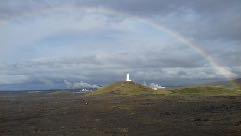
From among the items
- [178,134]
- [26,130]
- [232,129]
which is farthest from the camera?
[26,130]

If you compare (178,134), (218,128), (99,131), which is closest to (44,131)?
(99,131)

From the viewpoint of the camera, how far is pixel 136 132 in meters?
46.4

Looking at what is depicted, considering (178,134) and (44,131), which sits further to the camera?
(44,131)

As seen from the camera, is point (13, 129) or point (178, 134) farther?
point (13, 129)

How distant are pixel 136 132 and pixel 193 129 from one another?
628 cm

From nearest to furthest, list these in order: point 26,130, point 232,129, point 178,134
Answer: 1. point 178,134
2. point 232,129
3. point 26,130

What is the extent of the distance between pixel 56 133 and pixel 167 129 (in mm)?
11733

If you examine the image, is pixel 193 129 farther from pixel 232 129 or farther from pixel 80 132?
pixel 80 132

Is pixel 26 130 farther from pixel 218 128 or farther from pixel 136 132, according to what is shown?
pixel 218 128

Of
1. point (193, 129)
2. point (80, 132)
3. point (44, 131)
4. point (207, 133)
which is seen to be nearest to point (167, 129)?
point (193, 129)

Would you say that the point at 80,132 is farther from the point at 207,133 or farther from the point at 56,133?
the point at 207,133

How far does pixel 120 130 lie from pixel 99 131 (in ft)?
7.45

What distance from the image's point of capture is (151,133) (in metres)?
45.6

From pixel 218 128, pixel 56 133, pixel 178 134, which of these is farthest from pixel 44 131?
pixel 218 128
